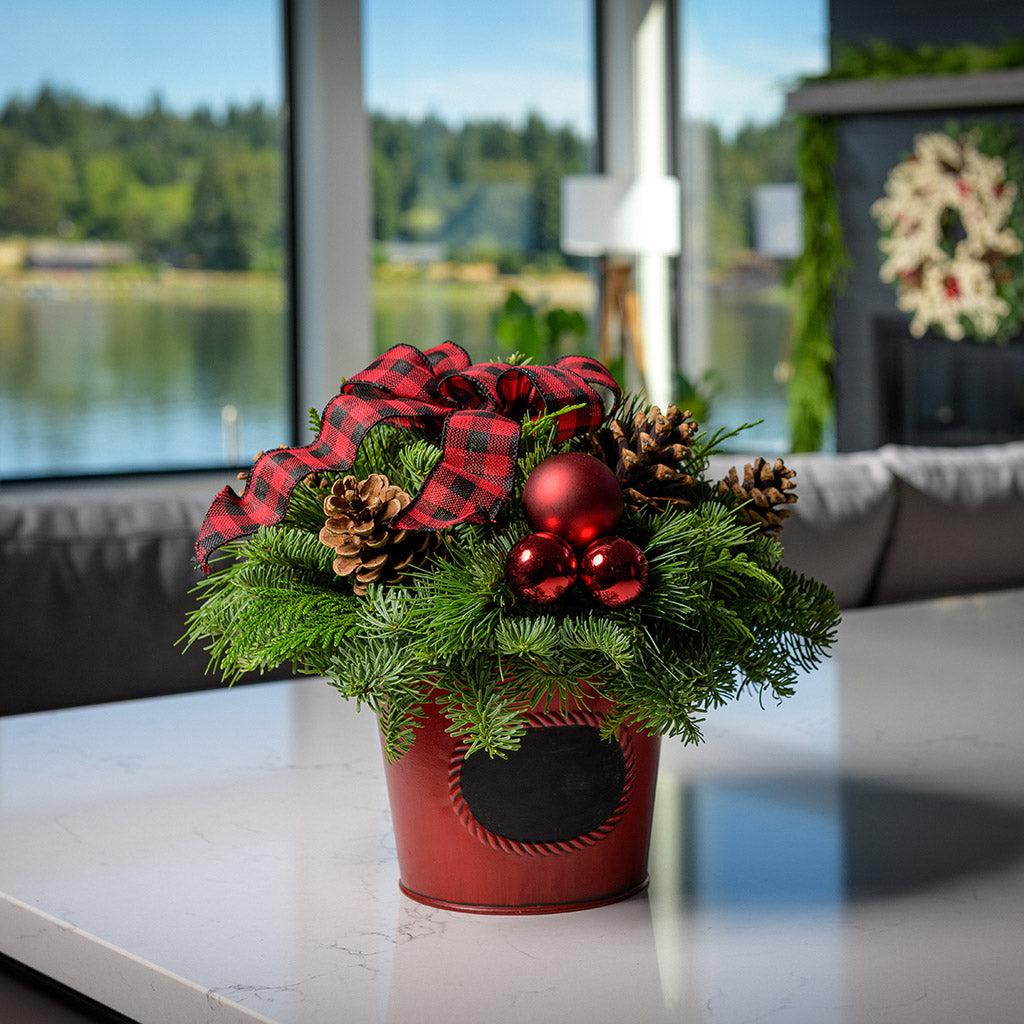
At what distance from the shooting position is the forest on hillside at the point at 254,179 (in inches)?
193

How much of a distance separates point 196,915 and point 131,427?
15.6ft

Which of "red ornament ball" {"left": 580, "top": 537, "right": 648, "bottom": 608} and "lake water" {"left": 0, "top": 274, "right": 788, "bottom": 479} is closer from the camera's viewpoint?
"red ornament ball" {"left": 580, "top": 537, "right": 648, "bottom": 608}

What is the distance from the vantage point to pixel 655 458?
25.8 inches

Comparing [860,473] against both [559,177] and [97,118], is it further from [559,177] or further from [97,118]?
[559,177]

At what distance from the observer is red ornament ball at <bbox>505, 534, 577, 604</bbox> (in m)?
0.58

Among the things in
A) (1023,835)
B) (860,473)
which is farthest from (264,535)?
(860,473)

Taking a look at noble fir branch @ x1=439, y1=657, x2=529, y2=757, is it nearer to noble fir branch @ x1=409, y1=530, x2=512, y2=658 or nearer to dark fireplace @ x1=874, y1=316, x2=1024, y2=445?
noble fir branch @ x1=409, y1=530, x2=512, y2=658

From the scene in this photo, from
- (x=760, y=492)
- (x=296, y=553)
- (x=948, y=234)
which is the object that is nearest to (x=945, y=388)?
(x=948, y=234)

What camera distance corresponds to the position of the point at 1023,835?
78cm

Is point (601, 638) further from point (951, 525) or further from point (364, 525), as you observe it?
point (951, 525)

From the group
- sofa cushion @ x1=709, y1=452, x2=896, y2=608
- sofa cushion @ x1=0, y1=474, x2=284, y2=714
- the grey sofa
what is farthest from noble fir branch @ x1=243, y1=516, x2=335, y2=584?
sofa cushion @ x1=709, y1=452, x2=896, y2=608

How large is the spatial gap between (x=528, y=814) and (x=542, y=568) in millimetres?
134

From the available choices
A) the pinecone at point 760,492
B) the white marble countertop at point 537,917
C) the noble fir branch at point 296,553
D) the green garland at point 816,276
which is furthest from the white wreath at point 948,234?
the noble fir branch at point 296,553

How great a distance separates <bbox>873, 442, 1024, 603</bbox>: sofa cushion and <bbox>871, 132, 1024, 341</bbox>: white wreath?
10.6 feet
